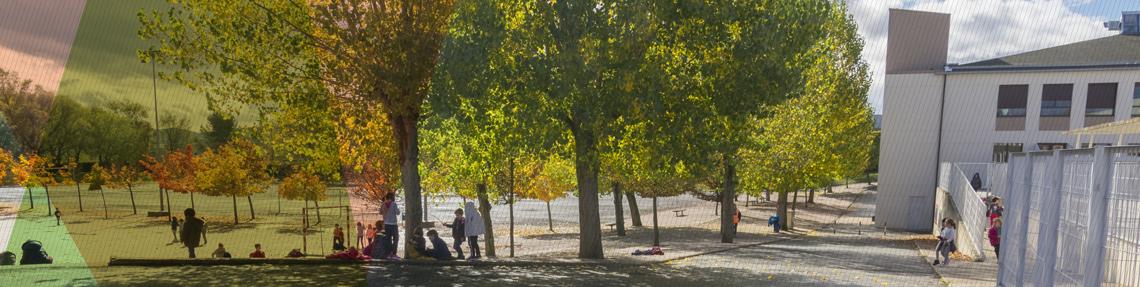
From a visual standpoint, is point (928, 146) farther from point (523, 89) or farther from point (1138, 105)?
point (523, 89)

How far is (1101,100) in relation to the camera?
Result: 35688 mm

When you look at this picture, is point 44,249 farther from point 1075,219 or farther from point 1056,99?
point 1056,99

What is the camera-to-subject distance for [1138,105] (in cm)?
3491

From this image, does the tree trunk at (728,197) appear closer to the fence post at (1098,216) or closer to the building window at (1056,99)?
the building window at (1056,99)

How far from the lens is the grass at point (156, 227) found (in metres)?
32.1


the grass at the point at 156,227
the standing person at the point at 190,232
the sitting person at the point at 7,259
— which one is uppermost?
the standing person at the point at 190,232

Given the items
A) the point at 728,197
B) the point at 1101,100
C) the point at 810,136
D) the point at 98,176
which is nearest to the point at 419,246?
the point at 728,197

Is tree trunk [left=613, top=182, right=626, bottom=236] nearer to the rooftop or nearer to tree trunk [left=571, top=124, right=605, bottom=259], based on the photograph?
tree trunk [left=571, top=124, right=605, bottom=259]

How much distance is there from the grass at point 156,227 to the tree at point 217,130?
4.58 m

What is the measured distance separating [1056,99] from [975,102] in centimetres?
350

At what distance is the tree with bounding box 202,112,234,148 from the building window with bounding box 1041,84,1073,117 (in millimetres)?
38718

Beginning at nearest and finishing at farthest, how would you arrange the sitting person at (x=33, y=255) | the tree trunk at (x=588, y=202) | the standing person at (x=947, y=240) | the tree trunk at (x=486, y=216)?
the tree trunk at (x=588, y=202), the sitting person at (x=33, y=255), the standing person at (x=947, y=240), the tree trunk at (x=486, y=216)

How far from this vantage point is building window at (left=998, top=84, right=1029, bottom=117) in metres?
37.0

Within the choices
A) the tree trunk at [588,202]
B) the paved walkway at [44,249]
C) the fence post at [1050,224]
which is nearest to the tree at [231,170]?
the paved walkway at [44,249]
